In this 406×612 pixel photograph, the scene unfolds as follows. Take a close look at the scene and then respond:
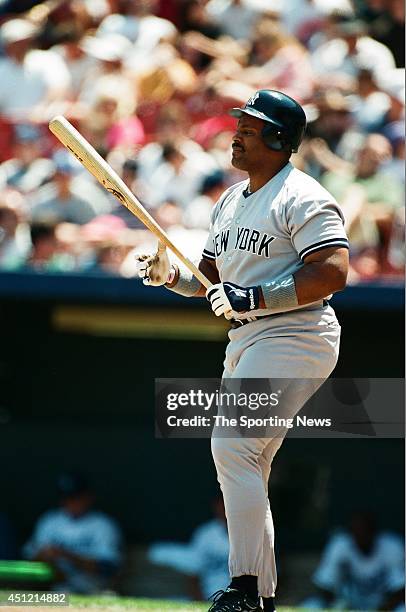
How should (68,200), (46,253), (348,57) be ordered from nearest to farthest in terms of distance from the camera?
(46,253)
(68,200)
(348,57)

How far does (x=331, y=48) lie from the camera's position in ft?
31.4

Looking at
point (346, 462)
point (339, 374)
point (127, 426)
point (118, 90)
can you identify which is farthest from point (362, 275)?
point (118, 90)

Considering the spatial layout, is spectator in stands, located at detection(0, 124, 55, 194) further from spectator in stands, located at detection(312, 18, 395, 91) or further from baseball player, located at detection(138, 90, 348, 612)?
baseball player, located at detection(138, 90, 348, 612)

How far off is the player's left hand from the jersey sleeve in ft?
0.74

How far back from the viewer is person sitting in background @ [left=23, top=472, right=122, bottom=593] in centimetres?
823

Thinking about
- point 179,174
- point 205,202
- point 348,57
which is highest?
point 348,57

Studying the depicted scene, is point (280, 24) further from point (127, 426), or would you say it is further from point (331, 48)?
point (127, 426)

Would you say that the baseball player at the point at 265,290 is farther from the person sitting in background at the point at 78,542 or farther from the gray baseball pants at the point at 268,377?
the person sitting in background at the point at 78,542

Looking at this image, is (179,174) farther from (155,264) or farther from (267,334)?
(267,334)

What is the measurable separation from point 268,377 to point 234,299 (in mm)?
307

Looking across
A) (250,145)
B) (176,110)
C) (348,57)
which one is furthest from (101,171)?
(348,57)

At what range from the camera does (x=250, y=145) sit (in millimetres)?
4465

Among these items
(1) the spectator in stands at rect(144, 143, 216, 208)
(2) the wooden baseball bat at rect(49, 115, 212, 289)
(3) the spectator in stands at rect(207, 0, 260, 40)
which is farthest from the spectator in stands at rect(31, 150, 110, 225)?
(2) the wooden baseball bat at rect(49, 115, 212, 289)

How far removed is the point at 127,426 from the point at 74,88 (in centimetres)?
294
